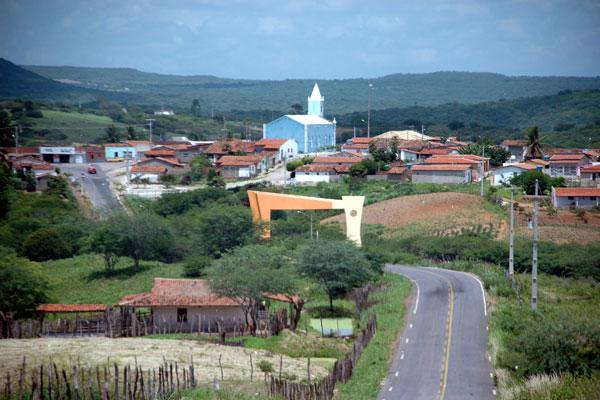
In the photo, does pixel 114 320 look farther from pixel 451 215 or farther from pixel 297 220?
pixel 451 215

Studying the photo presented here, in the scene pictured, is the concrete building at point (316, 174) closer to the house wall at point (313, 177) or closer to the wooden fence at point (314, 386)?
the house wall at point (313, 177)

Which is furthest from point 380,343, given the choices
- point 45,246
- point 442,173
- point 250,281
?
point 442,173

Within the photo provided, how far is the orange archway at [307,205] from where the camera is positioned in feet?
173

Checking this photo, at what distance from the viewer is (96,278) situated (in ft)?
151

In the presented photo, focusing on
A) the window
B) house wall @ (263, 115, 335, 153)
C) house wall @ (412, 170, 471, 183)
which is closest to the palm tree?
house wall @ (412, 170, 471, 183)

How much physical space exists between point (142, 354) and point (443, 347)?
985cm

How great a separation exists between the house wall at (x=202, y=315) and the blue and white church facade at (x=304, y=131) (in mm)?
72348

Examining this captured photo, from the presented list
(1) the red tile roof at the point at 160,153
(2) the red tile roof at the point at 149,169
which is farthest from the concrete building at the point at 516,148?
(2) the red tile roof at the point at 149,169

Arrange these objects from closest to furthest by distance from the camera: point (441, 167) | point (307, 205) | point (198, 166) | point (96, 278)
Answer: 1. point (96, 278)
2. point (307, 205)
3. point (441, 167)
4. point (198, 166)

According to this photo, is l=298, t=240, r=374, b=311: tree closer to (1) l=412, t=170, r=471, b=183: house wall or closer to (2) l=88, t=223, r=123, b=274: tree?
(2) l=88, t=223, r=123, b=274: tree

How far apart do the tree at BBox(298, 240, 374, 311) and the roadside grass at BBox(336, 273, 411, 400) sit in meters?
1.21

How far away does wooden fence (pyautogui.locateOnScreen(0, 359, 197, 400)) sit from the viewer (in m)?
22.6

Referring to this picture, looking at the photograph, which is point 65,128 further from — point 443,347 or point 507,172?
point 443,347

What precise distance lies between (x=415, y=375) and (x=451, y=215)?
32.7 m
